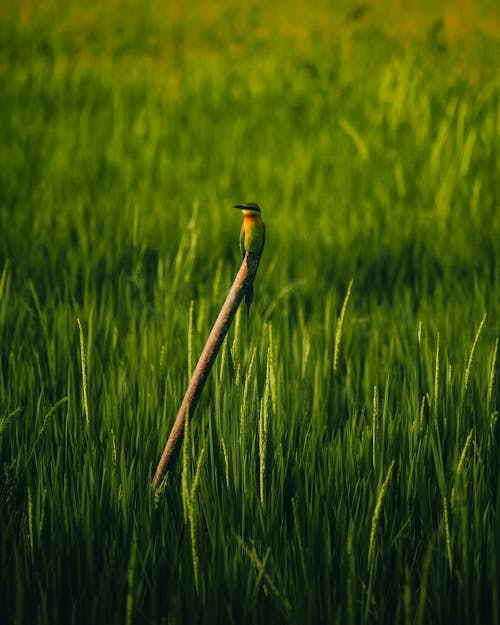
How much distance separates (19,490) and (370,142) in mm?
2856

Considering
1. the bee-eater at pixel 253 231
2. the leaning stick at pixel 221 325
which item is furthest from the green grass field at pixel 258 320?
the bee-eater at pixel 253 231

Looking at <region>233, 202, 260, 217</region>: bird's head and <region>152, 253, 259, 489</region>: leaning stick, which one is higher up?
<region>233, 202, 260, 217</region>: bird's head

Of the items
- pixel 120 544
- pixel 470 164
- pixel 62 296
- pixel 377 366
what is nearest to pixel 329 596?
pixel 120 544

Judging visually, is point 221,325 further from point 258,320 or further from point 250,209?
point 258,320

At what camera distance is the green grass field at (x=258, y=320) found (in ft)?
4.08

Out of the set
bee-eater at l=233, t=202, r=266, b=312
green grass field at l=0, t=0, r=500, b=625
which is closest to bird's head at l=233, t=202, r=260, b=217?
bee-eater at l=233, t=202, r=266, b=312

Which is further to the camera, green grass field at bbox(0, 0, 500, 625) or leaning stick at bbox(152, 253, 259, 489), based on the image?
green grass field at bbox(0, 0, 500, 625)

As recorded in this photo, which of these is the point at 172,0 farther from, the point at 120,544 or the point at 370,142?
the point at 120,544

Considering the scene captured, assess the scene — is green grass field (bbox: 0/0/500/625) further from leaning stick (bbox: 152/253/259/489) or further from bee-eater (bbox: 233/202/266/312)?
bee-eater (bbox: 233/202/266/312)

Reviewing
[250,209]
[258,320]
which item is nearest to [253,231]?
[250,209]

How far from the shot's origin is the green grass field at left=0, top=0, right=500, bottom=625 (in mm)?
1244

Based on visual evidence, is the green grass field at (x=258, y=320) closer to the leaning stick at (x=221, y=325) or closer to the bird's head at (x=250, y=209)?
the leaning stick at (x=221, y=325)

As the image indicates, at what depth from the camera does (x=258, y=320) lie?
7.26 ft

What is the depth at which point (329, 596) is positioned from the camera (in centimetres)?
118
